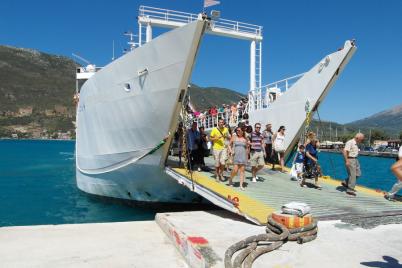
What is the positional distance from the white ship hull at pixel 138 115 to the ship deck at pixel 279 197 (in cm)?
106

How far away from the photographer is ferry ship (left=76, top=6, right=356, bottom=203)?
8.89 m

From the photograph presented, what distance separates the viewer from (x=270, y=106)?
43.5 feet

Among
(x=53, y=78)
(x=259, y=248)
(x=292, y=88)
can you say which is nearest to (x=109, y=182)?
(x=292, y=88)

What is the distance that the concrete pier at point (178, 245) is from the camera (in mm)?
4578

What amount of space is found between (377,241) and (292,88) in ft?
25.1

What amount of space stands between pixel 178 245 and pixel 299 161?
5.19 meters

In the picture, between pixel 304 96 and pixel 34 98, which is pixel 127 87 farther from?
pixel 34 98

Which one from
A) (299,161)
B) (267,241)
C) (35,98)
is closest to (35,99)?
(35,98)

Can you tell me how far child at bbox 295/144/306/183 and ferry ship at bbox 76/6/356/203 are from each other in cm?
235

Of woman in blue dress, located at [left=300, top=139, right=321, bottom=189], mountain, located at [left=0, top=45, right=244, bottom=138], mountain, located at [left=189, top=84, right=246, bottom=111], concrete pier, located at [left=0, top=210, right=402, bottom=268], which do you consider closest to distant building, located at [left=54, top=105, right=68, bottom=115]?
mountain, located at [left=0, top=45, right=244, bottom=138]

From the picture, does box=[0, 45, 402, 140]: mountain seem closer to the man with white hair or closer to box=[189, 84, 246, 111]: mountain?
box=[189, 84, 246, 111]: mountain

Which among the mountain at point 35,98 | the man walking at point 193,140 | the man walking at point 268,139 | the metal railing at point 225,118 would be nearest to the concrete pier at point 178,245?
the man walking at point 193,140

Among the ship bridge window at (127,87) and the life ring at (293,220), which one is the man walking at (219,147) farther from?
the life ring at (293,220)

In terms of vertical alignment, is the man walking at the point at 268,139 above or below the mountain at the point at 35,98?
below
